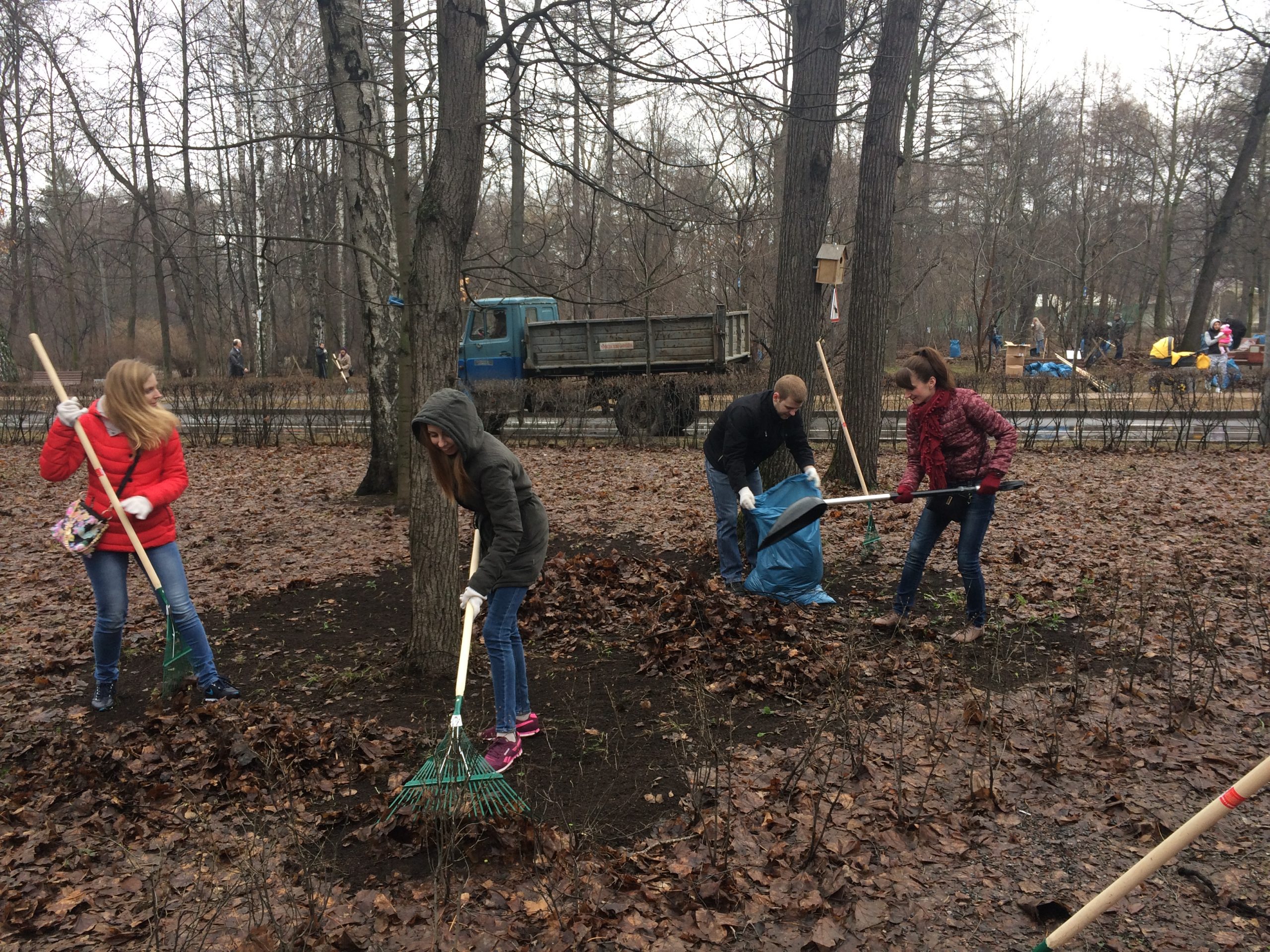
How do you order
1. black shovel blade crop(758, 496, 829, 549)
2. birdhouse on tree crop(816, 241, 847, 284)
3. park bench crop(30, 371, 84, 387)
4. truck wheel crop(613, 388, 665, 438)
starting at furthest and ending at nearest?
park bench crop(30, 371, 84, 387)
truck wheel crop(613, 388, 665, 438)
birdhouse on tree crop(816, 241, 847, 284)
black shovel blade crop(758, 496, 829, 549)

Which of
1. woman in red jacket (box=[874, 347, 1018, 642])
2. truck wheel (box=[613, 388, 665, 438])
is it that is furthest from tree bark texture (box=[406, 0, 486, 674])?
truck wheel (box=[613, 388, 665, 438])

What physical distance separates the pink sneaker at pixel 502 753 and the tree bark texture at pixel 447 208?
1153 millimetres

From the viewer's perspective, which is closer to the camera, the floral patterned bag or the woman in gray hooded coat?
the woman in gray hooded coat

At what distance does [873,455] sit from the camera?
886 centimetres

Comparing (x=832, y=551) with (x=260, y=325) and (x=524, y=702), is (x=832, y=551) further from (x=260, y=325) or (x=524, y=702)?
(x=260, y=325)

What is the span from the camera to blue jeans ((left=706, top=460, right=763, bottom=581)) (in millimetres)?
5922

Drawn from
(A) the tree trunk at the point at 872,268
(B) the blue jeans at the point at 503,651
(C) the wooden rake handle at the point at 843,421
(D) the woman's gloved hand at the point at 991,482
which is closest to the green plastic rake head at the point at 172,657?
(B) the blue jeans at the point at 503,651

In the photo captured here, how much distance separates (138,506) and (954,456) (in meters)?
4.29

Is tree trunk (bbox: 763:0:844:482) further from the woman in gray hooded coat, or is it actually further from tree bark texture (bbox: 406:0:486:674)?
the woman in gray hooded coat

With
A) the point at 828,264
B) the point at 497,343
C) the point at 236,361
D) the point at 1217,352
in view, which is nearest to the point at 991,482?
the point at 828,264

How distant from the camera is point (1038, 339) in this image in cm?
2903

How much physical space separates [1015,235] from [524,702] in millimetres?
24937

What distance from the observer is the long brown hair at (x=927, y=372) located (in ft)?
16.0

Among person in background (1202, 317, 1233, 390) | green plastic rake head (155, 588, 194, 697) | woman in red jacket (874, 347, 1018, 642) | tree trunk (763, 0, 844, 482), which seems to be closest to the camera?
green plastic rake head (155, 588, 194, 697)
